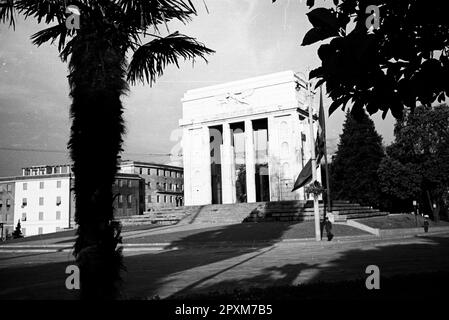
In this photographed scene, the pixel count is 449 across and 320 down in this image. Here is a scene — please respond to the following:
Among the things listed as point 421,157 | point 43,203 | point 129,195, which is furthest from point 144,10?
point 43,203

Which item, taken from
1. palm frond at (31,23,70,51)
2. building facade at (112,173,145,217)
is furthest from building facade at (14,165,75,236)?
palm frond at (31,23,70,51)

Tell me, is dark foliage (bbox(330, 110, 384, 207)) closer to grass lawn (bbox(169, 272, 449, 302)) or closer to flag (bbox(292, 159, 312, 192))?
flag (bbox(292, 159, 312, 192))

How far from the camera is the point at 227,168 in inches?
2206

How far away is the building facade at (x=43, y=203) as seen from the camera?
257 feet

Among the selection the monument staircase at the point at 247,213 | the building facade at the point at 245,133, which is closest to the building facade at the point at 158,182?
the building facade at the point at 245,133

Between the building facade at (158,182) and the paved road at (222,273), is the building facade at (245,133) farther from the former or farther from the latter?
the paved road at (222,273)

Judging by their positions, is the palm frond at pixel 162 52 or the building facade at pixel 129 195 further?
the building facade at pixel 129 195

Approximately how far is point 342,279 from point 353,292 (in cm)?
296

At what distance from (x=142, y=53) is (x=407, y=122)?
54.9 m

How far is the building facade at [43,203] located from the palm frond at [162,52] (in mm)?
73495

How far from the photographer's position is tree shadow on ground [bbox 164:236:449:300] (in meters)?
7.56

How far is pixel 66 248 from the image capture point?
27547 millimetres

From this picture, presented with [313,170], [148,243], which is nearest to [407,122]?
[313,170]
